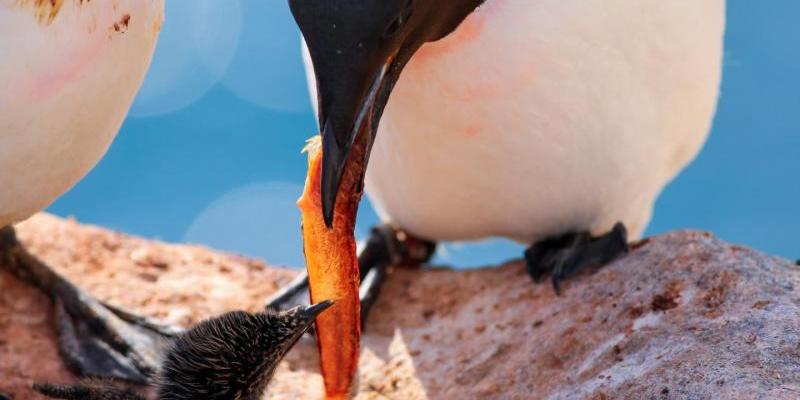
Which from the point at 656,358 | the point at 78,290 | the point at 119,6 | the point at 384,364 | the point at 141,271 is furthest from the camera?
the point at 141,271

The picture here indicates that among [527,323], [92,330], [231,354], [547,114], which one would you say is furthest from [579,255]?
[92,330]

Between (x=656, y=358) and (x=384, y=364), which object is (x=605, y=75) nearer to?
(x=656, y=358)

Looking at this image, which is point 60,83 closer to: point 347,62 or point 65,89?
point 65,89

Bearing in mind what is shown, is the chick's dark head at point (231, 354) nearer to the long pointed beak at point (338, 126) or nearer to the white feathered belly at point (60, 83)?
the long pointed beak at point (338, 126)

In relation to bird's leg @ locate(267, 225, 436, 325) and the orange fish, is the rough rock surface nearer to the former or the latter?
bird's leg @ locate(267, 225, 436, 325)

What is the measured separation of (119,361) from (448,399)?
3.89ft

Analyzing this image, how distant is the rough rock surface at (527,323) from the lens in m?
2.28

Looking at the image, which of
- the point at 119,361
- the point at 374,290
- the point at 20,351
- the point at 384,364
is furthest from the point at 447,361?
the point at 20,351

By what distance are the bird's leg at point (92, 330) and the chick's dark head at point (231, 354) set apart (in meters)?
0.47

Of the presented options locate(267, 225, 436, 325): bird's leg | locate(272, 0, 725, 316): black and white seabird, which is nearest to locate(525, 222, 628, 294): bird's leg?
locate(272, 0, 725, 316): black and white seabird

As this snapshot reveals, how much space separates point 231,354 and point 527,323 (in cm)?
105

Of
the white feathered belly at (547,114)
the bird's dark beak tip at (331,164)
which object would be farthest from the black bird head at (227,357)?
the white feathered belly at (547,114)

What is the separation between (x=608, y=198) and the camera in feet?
11.3

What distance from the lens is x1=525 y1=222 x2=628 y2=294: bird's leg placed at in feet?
10.7
